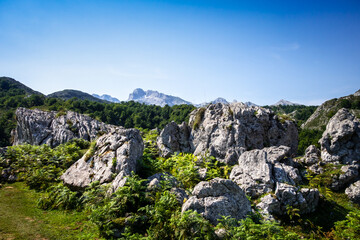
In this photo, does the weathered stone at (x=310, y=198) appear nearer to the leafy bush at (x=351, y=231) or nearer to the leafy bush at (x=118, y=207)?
the leafy bush at (x=351, y=231)

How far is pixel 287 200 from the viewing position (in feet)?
44.9

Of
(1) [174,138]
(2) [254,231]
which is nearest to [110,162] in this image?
(2) [254,231]

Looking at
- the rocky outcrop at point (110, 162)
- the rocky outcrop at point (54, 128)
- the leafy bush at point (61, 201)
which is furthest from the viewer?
the rocky outcrop at point (54, 128)

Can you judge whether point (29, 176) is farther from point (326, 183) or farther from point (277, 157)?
point (326, 183)

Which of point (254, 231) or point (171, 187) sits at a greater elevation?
point (171, 187)

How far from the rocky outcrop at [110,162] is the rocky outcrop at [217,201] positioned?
485 cm

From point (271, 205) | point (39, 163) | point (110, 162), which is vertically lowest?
point (271, 205)

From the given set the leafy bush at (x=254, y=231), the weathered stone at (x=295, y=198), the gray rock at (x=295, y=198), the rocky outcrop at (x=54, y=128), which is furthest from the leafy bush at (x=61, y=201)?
the rocky outcrop at (x=54, y=128)

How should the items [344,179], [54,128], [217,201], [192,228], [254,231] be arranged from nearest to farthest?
[254,231], [192,228], [217,201], [344,179], [54,128]

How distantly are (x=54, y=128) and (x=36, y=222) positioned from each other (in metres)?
34.0

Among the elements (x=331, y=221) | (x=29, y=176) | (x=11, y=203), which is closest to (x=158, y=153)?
(x=29, y=176)

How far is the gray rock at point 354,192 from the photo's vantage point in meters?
17.3

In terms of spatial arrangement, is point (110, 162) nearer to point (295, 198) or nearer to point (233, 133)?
point (295, 198)

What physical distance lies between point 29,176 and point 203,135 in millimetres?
22367
